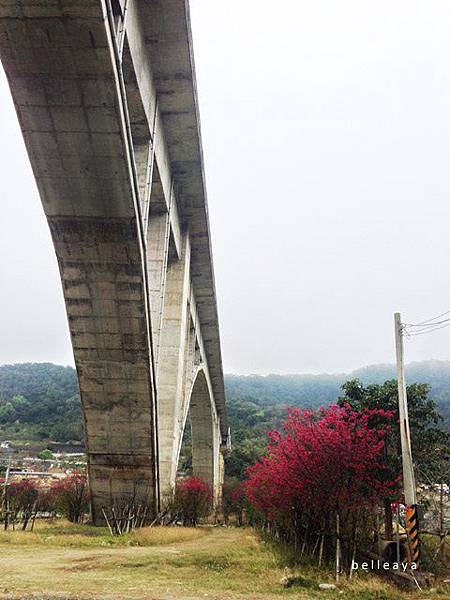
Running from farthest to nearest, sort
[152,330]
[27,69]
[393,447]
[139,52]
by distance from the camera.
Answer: [393,447] < [152,330] < [139,52] < [27,69]

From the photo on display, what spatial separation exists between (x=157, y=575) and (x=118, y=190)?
725 centimetres

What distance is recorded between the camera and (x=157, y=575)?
933 cm

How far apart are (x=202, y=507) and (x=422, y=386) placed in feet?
52.0

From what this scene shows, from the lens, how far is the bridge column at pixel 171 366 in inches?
689

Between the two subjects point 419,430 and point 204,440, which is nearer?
point 419,430

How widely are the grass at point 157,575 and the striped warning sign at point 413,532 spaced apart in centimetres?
113

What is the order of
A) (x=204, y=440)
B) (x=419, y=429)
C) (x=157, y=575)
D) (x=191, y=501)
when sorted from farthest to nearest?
(x=204, y=440)
(x=191, y=501)
(x=419, y=429)
(x=157, y=575)

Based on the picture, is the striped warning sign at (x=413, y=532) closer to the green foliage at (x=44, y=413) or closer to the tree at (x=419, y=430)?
the tree at (x=419, y=430)

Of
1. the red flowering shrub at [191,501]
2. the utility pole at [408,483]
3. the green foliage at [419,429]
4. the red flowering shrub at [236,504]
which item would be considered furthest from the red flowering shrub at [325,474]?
the red flowering shrub at [236,504]

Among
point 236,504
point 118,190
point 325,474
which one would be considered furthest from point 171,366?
point 236,504

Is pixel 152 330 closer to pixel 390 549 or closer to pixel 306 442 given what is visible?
pixel 306 442

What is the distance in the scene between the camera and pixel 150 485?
16.0m

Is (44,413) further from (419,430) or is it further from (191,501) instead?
(419,430)

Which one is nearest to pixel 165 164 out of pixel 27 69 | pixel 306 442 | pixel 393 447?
pixel 27 69
